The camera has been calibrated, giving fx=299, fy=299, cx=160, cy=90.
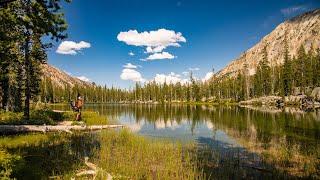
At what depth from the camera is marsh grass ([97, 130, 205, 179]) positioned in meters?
14.2

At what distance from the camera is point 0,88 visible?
51625 millimetres

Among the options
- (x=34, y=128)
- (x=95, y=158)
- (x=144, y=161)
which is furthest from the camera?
(x=34, y=128)

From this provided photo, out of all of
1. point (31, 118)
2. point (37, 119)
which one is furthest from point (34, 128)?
point (31, 118)

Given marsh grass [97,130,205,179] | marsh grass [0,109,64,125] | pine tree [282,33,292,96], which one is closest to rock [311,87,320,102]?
pine tree [282,33,292,96]

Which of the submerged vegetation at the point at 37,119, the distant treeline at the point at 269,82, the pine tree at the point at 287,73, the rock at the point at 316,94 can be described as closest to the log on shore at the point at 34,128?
the submerged vegetation at the point at 37,119

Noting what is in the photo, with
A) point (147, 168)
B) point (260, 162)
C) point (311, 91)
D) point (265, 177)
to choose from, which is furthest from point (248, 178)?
point (311, 91)

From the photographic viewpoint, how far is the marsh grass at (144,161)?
46.5 feet

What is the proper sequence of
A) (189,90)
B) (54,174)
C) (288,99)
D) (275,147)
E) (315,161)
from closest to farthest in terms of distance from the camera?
1. (54,174)
2. (315,161)
3. (275,147)
4. (288,99)
5. (189,90)

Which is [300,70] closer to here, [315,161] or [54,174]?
[315,161]

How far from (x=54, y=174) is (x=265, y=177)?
9963 millimetres

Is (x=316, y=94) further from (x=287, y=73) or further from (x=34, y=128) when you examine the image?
(x=34, y=128)

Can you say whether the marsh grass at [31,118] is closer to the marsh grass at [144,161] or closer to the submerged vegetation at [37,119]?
the submerged vegetation at [37,119]

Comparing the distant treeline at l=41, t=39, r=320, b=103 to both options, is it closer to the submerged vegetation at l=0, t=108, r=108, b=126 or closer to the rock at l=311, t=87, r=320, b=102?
the rock at l=311, t=87, r=320, b=102

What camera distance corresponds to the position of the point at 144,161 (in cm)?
1719
